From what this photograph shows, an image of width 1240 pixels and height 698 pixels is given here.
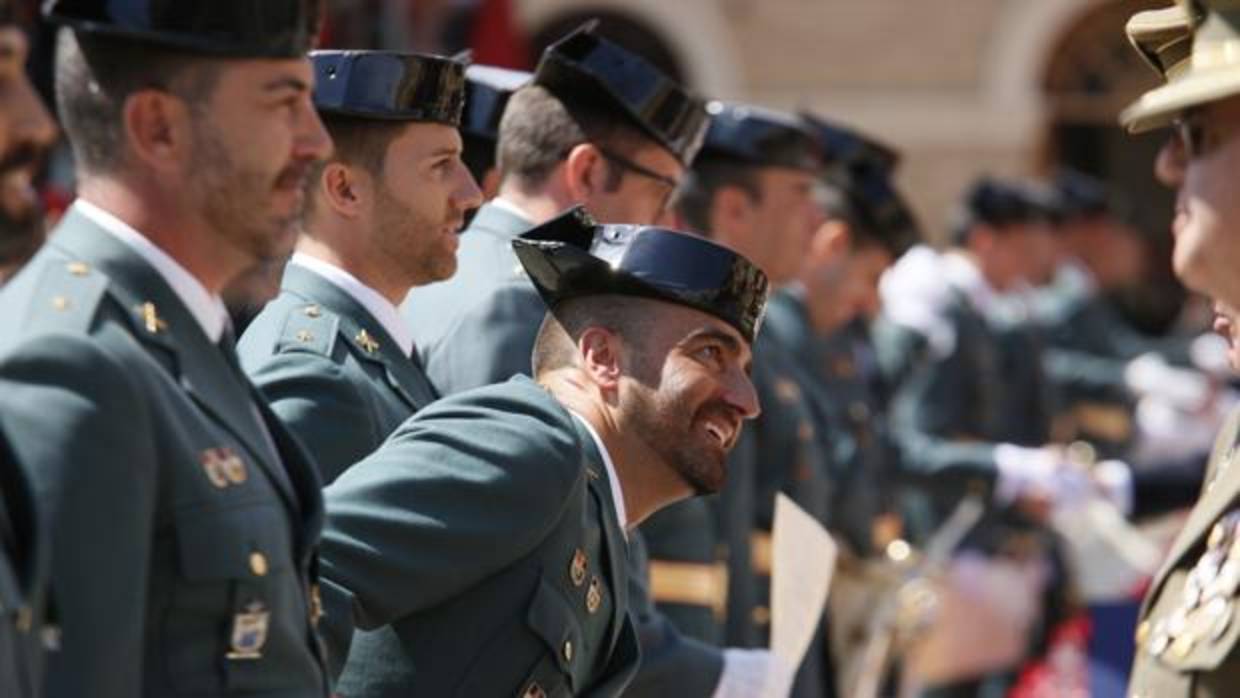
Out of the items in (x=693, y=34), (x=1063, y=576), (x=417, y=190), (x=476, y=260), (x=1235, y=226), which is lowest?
(x=693, y=34)

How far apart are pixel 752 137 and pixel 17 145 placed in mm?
2500

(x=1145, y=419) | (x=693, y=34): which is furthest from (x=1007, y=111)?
(x=1145, y=419)

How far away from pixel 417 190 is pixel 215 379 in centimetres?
133

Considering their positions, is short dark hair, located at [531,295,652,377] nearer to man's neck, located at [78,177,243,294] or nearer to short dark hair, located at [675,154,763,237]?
man's neck, located at [78,177,243,294]

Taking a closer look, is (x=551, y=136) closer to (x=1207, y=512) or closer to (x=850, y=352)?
(x=1207, y=512)

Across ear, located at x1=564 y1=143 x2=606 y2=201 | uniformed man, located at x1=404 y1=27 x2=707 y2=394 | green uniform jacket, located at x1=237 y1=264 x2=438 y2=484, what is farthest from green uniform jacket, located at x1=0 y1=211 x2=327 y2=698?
ear, located at x1=564 y1=143 x2=606 y2=201

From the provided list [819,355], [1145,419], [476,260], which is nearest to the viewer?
[476,260]

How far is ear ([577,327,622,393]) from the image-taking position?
427 centimetres

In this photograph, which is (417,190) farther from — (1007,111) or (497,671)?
(1007,111)

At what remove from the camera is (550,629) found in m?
3.99

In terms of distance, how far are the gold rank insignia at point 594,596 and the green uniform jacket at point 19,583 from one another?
45.8 inches

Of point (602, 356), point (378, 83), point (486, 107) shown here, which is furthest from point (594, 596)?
point (486, 107)

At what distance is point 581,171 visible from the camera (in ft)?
17.9

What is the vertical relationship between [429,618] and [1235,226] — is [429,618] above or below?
below
